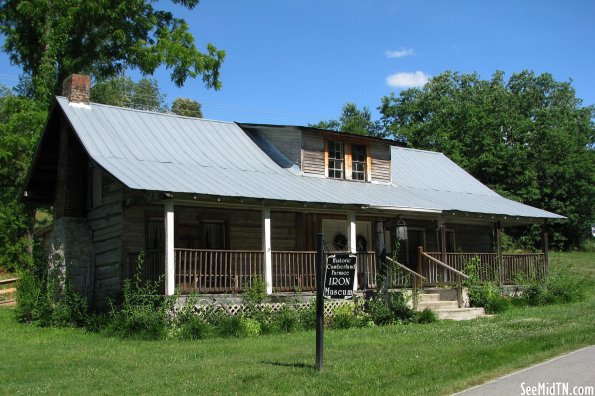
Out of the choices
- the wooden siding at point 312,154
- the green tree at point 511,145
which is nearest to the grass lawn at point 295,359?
the wooden siding at point 312,154

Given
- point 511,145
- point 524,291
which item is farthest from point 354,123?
point 524,291

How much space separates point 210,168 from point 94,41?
13980 mm

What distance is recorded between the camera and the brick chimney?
2113 cm

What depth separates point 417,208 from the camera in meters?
21.3

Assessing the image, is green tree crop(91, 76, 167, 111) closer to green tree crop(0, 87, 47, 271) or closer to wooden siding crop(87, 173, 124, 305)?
green tree crop(0, 87, 47, 271)

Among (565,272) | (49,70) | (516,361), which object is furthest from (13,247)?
(516,361)

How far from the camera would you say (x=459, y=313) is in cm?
1895

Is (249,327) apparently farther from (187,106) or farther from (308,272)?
(187,106)

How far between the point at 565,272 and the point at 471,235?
4.36 m

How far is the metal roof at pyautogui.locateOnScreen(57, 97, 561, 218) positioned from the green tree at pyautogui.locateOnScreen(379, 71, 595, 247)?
58.6ft

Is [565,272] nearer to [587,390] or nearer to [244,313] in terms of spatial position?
[244,313]

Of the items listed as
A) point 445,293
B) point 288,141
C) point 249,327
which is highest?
point 288,141

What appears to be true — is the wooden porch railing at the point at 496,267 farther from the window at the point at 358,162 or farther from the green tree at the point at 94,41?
the green tree at the point at 94,41

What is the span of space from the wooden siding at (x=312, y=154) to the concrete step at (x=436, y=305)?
5.82 m
